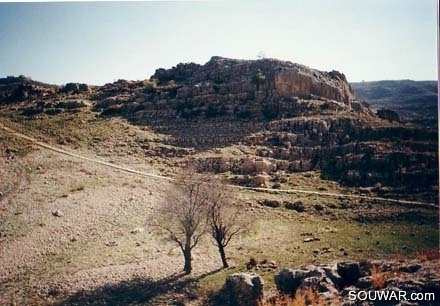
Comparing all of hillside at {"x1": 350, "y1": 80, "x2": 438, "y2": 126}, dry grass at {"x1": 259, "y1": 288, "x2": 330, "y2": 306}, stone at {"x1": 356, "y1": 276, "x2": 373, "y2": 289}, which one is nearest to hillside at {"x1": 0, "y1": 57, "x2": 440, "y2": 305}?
dry grass at {"x1": 259, "y1": 288, "x2": 330, "y2": 306}

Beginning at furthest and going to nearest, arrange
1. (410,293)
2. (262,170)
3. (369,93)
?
(369,93) → (262,170) → (410,293)

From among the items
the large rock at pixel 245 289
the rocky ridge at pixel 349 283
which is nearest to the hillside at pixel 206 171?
the rocky ridge at pixel 349 283

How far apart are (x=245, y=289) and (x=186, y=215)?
2.67 meters

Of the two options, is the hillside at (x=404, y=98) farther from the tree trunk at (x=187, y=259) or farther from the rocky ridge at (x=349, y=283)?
the tree trunk at (x=187, y=259)

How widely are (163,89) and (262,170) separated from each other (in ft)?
40.3

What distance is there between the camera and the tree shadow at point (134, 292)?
11.3 m

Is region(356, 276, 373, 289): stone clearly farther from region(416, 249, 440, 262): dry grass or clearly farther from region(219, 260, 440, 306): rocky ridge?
region(416, 249, 440, 262): dry grass

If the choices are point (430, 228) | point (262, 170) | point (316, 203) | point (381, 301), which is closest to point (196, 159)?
point (262, 170)

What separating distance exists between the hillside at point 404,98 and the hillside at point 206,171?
6.14ft

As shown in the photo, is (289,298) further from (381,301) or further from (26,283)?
(26,283)

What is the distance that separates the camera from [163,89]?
Answer: 28672 millimetres

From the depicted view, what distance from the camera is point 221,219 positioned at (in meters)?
12.7

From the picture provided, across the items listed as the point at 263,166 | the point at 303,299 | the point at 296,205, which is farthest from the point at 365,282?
the point at 263,166

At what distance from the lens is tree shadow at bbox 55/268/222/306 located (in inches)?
444
